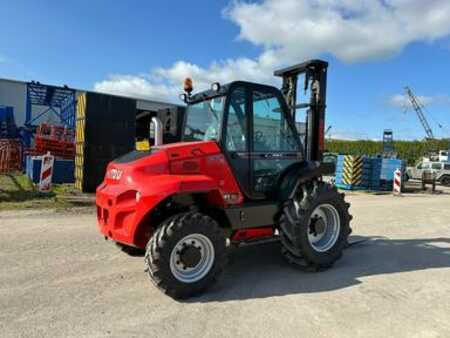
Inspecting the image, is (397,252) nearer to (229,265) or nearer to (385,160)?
(229,265)

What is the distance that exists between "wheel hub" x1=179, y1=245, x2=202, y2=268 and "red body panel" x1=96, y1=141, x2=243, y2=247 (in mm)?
546

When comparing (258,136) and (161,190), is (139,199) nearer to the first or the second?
(161,190)

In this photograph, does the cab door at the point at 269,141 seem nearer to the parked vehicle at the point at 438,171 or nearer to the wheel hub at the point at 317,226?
the wheel hub at the point at 317,226

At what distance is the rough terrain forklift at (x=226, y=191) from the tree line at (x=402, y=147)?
1750 inches

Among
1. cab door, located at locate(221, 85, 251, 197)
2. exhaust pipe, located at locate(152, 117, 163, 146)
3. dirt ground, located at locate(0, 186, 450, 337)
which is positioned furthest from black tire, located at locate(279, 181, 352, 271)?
exhaust pipe, located at locate(152, 117, 163, 146)

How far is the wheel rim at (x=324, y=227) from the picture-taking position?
220 inches

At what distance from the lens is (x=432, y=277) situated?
537 centimetres

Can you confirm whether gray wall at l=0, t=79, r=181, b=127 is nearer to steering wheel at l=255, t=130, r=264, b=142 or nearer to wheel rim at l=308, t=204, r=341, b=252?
steering wheel at l=255, t=130, r=264, b=142

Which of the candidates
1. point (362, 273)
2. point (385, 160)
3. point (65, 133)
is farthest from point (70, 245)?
point (385, 160)

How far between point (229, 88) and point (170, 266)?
223 centimetres

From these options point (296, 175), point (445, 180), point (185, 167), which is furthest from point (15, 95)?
point (445, 180)

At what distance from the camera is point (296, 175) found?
5480 mm

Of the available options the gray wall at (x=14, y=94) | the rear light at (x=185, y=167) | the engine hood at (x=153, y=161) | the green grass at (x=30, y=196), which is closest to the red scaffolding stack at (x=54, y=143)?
the green grass at (x=30, y=196)

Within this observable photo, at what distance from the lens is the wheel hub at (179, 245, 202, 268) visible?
4.43 meters
